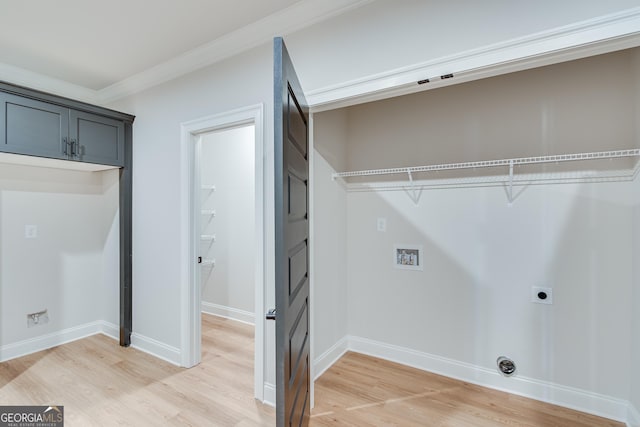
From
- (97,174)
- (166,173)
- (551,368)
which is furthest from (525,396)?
(97,174)

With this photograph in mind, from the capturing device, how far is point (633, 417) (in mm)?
1787

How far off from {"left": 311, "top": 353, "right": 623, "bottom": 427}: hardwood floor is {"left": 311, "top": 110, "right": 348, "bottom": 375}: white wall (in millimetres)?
321

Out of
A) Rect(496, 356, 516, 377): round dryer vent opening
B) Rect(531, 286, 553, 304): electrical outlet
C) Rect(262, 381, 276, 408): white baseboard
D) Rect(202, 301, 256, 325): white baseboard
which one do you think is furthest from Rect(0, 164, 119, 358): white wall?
Rect(531, 286, 553, 304): electrical outlet

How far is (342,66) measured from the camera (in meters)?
1.88

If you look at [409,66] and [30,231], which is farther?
[30,231]

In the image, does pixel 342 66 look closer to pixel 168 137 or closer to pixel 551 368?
pixel 168 137

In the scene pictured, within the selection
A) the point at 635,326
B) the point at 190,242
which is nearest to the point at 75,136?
the point at 190,242

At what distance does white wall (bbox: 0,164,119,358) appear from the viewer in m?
2.80

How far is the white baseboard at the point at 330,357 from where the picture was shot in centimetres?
244

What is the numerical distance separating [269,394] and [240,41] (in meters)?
2.62

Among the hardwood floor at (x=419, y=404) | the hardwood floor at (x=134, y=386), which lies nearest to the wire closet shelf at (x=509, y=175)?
the hardwood floor at (x=419, y=404)

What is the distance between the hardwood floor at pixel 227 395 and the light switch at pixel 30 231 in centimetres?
113

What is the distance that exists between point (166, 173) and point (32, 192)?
55.2 inches

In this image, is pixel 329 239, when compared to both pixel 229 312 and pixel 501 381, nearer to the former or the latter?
pixel 501 381
